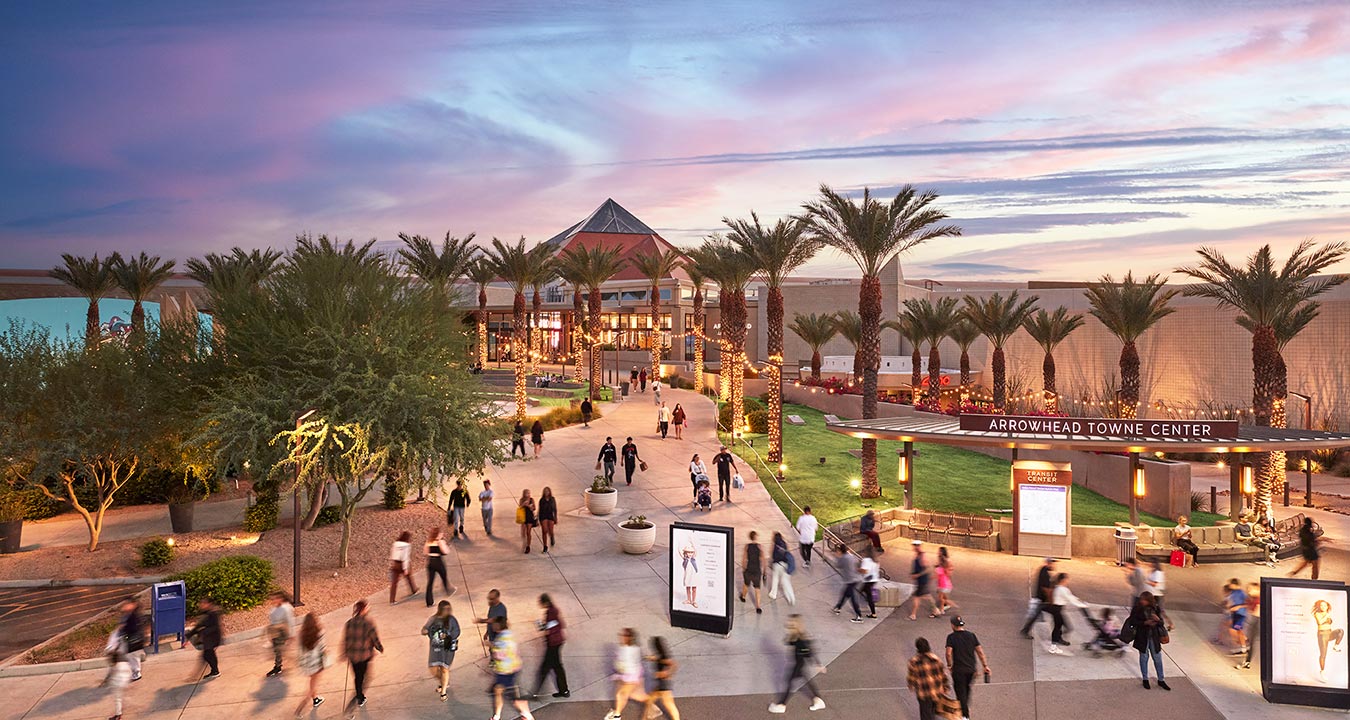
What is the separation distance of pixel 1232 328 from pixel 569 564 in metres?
37.8

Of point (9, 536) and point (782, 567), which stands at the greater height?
point (782, 567)

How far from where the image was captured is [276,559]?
62.1ft

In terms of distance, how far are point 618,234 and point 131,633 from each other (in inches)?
3491

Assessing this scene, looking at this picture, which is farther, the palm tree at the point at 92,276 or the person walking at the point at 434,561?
the palm tree at the point at 92,276

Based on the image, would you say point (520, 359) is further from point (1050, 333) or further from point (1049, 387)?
point (1050, 333)

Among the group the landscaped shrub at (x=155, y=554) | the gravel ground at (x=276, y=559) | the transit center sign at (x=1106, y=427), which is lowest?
the gravel ground at (x=276, y=559)

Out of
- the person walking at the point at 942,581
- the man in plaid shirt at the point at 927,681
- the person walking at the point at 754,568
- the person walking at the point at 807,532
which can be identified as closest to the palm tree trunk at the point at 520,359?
the person walking at the point at 807,532

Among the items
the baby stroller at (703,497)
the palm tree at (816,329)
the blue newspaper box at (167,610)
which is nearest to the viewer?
the blue newspaper box at (167,610)

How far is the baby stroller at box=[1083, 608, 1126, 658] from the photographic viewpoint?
1329cm

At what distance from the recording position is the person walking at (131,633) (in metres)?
11.3

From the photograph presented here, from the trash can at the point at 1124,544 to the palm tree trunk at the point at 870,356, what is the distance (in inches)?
303

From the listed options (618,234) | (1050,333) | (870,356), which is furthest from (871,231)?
(618,234)

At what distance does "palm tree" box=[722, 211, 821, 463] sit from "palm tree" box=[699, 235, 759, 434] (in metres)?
1.11

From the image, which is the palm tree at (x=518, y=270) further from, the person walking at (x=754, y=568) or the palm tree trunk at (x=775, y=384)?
the person walking at (x=754, y=568)
